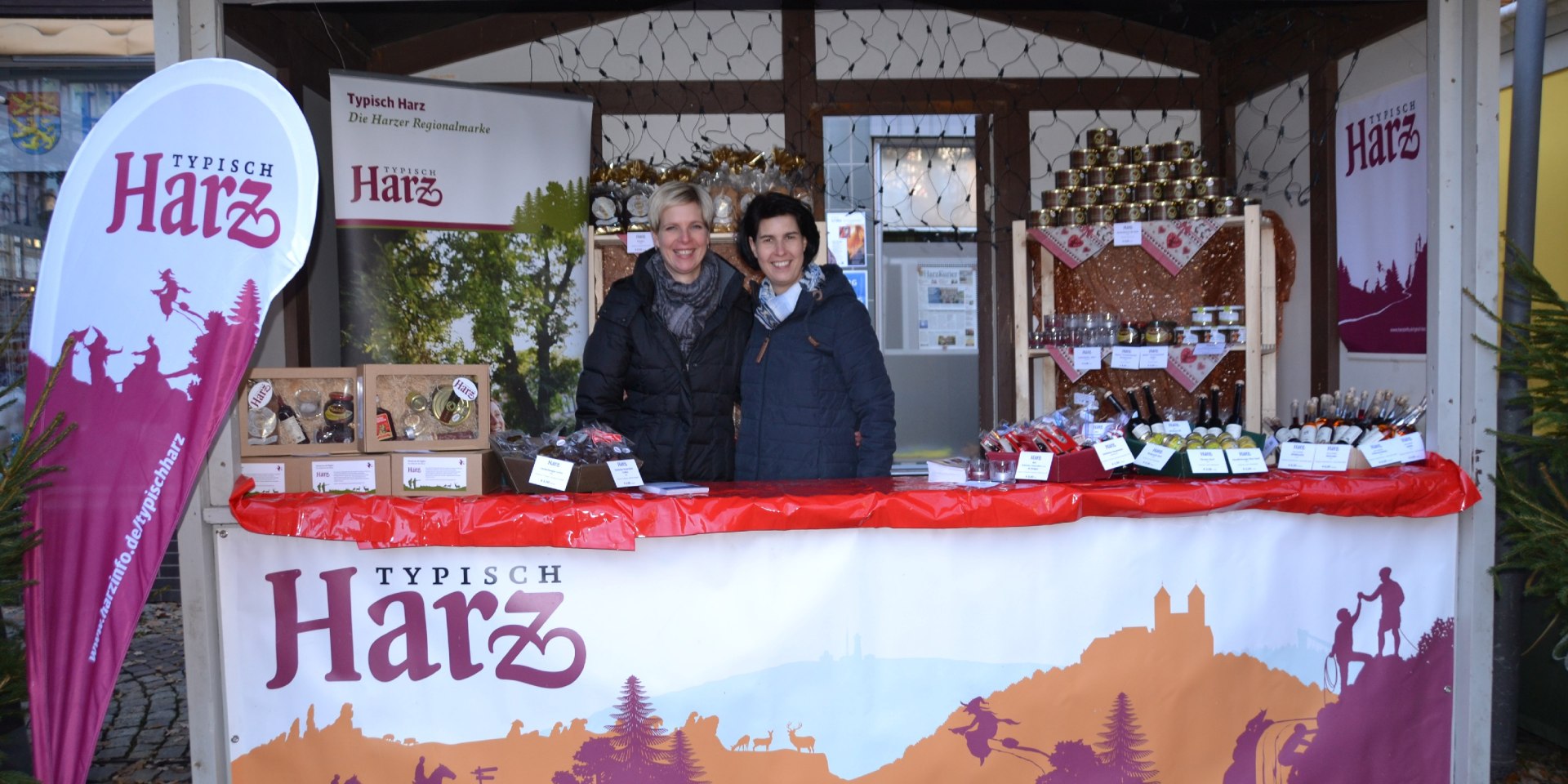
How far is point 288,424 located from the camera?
7.94 feet

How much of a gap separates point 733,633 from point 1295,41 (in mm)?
3933

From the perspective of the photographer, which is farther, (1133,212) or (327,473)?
(1133,212)

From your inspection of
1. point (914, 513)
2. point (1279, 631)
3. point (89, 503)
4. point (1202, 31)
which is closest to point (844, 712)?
point (914, 513)

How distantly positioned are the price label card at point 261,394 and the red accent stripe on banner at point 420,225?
1.84m

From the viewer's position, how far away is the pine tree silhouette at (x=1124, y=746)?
7.90ft

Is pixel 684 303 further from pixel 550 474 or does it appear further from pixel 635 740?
pixel 635 740

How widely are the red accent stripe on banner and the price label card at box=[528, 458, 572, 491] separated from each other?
6.91 feet

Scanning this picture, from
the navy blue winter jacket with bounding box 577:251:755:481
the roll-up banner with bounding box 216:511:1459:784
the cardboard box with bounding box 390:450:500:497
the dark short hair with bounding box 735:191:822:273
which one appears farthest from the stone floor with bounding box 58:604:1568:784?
the dark short hair with bounding box 735:191:822:273

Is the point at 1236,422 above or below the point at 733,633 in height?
above

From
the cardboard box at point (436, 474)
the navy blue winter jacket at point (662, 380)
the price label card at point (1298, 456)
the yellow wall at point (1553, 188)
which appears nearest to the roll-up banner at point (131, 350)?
the cardboard box at point (436, 474)

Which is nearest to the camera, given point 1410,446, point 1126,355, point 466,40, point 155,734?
point 1410,446

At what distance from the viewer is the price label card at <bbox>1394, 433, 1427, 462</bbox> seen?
2.62 meters

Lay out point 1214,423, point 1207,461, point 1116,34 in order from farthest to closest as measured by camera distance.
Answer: point 1116,34 < point 1214,423 < point 1207,461

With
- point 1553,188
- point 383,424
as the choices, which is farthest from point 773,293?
point 1553,188
